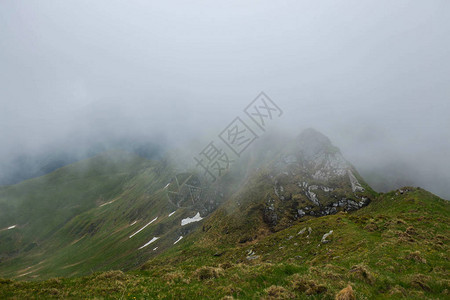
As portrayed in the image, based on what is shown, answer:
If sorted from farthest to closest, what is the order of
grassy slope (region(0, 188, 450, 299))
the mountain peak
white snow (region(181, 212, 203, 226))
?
white snow (region(181, 212, 203, 226))
the mountain peak
grassy slope (region(0, 188, 450, 299))

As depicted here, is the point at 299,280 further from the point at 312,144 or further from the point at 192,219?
the point at 192,219

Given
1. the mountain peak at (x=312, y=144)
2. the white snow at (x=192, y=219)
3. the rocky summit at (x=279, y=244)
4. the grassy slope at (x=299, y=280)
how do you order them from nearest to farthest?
the grassy slope at (x=299, y=280)
the rocky summit at (x=279, y=244)
the mountain peak at (x=312, y=144)
the white snow at (x=192, y=219)

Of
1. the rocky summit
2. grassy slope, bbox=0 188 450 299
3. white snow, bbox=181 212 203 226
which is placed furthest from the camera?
white snow, bbox=181 212 203 226

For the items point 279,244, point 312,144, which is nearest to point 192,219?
point 312,144

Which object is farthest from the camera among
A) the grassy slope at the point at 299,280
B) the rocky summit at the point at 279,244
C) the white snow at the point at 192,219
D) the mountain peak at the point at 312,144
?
the white snow at the point at 192,219

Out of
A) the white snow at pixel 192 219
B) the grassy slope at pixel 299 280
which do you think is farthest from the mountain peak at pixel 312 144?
the grassy slope at pixel 299 280

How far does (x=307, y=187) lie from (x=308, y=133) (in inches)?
2288

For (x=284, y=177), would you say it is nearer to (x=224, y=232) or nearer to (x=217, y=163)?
(x=224, y=232)

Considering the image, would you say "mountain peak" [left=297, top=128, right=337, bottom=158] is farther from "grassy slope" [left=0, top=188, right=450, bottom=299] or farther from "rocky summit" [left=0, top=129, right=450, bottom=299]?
"grassy slope" [left=0, top=188, right=450, bottom=299]

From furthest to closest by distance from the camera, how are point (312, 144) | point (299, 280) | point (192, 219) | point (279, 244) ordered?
point (192, 219), point (312, 144), point (279, 244), point (299, 280)

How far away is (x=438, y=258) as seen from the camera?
67.7ft

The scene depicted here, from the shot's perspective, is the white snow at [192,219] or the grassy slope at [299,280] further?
the white snow at [192,219]

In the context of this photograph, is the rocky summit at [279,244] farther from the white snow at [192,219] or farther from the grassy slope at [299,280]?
the white snow at [192,219]

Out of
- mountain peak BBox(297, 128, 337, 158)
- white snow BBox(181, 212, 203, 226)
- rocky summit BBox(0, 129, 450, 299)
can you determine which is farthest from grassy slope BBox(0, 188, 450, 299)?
white snow BBox(181, 212, 203, 226)
